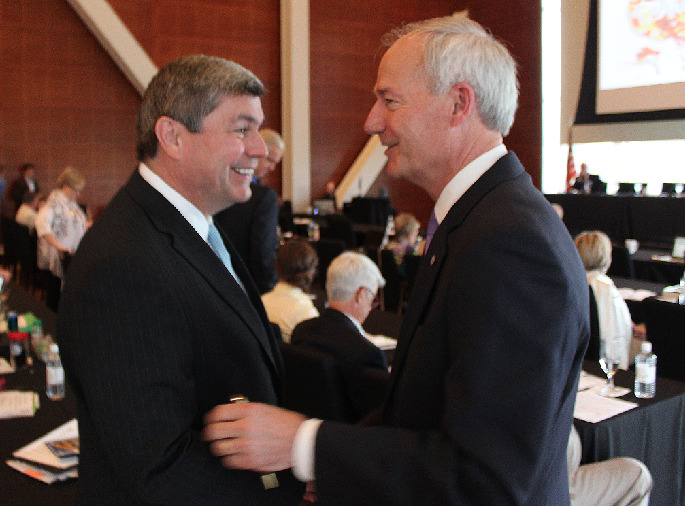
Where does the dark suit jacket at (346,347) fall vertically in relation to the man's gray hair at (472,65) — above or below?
below

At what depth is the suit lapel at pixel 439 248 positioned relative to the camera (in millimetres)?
1192

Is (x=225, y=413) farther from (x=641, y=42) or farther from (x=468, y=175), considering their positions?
(x=641, y=42)

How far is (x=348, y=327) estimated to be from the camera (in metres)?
3.03

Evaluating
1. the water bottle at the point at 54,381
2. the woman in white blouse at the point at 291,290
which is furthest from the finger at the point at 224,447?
the woman in white blouse at the point at 291,290

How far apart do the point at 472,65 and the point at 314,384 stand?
1.91 m

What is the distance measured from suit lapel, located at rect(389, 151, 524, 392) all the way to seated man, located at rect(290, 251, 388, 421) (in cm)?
157

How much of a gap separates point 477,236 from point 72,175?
693cm

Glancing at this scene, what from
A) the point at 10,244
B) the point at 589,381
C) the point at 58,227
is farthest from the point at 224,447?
the point at 10,244

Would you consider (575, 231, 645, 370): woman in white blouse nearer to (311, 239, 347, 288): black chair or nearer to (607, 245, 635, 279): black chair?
(607, 245, 635, 279): black chair

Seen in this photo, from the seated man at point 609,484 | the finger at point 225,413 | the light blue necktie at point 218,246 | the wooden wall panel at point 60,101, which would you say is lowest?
the seated man at point 609,484

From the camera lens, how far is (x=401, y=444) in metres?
1.10

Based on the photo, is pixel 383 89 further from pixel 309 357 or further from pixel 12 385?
pixel 12 385

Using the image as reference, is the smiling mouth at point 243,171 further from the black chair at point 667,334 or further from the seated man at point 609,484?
the black chair at point 667,334

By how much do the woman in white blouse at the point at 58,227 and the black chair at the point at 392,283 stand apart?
A: 124 inches
